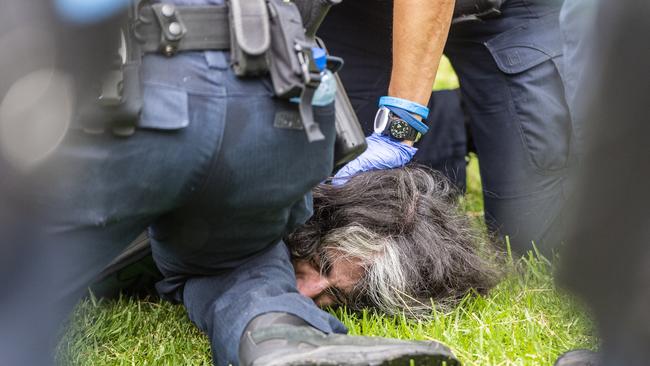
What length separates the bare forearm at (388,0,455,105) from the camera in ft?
6.44

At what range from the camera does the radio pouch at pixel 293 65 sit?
4.15 ft

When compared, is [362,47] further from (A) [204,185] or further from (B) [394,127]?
(A) [204,185]

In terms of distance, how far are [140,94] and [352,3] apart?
1.23 m

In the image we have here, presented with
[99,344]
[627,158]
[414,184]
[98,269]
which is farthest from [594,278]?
[99,344]

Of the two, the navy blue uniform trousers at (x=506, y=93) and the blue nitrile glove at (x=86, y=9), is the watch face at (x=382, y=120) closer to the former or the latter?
the navy blue uniform trousers at (x=506, y=93)

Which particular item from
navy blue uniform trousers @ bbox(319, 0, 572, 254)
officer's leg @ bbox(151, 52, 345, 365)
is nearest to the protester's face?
officer's leg @ bbox(151, 52, 345, 365)

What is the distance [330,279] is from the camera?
1.79 metres

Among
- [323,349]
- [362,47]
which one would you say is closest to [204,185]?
[323,349]

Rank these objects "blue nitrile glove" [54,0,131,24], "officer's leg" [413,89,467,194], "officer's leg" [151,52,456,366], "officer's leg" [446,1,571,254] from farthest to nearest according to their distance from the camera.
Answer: "officer's leg" [413,89,467,194] < "officer's leg" [446,1,571,254] < "officer's leg" [151,52,456,366] < "blue nitrile glove" [54,0,131,24]

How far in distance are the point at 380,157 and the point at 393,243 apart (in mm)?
234

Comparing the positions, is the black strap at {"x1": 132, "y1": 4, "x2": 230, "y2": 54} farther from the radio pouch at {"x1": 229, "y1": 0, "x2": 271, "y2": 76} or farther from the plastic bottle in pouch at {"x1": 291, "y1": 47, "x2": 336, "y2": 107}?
the plastic bottle in pouch at {"x1": 291, "y1": 47, "x2": 336, "y2": 107}

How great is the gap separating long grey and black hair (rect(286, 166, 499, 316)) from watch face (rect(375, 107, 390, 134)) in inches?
4.3

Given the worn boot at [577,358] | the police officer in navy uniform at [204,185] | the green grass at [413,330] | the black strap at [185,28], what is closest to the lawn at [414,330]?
the green grass at [413,330]

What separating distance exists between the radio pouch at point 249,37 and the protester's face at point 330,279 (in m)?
0.60
